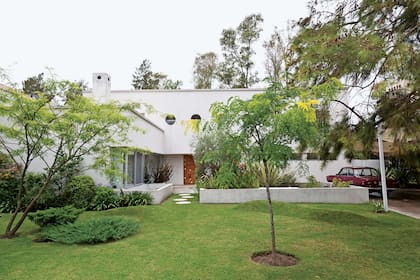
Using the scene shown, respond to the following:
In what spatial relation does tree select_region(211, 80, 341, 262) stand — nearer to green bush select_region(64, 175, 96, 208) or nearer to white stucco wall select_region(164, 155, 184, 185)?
green bush select_region(64, 175, 96, 208)

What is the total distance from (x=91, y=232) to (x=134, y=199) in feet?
14.4

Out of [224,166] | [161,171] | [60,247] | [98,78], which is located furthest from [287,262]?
[161,171]

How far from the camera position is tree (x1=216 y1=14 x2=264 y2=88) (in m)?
24.7

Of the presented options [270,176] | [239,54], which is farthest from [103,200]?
[239,54]

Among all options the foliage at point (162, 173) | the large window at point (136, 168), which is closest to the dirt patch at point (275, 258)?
the large window at point (136, 168)

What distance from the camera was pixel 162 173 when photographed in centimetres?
1723

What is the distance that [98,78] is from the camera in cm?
1276

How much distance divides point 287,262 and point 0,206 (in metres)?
10.2

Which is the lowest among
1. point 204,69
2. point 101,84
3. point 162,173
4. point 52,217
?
point 52,217

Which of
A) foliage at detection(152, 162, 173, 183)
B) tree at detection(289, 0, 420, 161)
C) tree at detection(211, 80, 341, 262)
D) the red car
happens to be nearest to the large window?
foliage at detection(152, 162, 173, 183)

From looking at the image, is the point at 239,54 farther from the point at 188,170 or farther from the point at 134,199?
the point at 134,199

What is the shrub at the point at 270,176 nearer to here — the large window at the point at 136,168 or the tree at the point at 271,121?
the large window at the point at 136,168

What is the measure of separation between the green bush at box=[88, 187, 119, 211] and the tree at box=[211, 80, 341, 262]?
22.8 ft

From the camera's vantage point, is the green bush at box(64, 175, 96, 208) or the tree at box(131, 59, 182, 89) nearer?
the green bush at box(64, 175, 96, 208)
